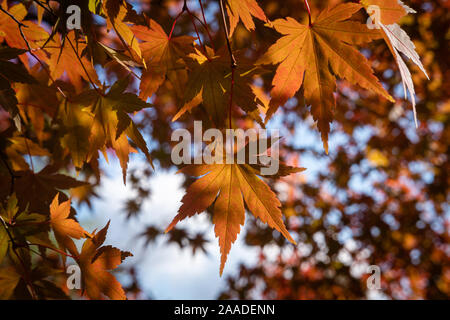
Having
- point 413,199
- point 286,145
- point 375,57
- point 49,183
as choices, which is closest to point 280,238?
point 286,145

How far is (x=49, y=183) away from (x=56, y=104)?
31cm

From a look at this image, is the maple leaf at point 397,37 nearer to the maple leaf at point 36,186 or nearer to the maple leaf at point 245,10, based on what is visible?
the maple leaf at point 245,10

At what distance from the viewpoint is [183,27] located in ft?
11.2

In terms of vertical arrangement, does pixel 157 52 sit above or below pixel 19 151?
above

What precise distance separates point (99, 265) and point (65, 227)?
16cm

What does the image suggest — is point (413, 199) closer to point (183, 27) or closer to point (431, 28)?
point (431, 28)

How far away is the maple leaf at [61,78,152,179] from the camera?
942 mm

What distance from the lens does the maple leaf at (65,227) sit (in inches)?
38.1

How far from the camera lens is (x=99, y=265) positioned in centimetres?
96
